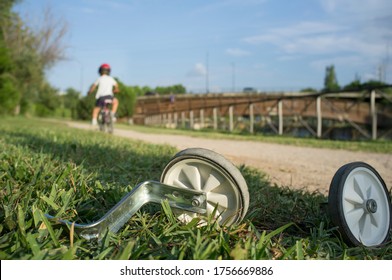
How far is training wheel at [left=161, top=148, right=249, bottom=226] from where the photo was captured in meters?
1.68

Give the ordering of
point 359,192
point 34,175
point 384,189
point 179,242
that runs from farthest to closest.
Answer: point 34,175, point 384,189, point 359,192, point 179,242

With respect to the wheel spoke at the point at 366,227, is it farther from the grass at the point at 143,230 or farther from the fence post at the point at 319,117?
the fence post at the point at 319,117

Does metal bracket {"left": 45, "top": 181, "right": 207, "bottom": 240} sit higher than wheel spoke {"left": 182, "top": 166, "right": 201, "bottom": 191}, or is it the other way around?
wheel spoke {"left": 182, "top": 166, "right": 201, "bottom": 191}

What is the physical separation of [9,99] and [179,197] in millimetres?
24826

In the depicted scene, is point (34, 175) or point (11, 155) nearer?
point (34, 175)

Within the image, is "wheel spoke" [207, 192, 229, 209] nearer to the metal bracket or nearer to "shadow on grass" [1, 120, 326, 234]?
the metal bracket

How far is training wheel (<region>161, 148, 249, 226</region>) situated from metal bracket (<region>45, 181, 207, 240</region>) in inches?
2.0

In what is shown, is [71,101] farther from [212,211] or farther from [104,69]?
[212,211]

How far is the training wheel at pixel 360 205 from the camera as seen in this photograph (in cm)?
174

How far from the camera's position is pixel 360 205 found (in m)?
1.86

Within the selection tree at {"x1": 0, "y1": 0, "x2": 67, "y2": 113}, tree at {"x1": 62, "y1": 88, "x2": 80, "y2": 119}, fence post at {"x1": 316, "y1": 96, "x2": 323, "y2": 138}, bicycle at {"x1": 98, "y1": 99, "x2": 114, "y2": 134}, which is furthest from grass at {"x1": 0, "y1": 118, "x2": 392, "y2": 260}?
tree at {"x1": 62, "y1": 88, "x2": 80, "y2": 119}

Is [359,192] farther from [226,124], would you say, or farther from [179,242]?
[226,124]
